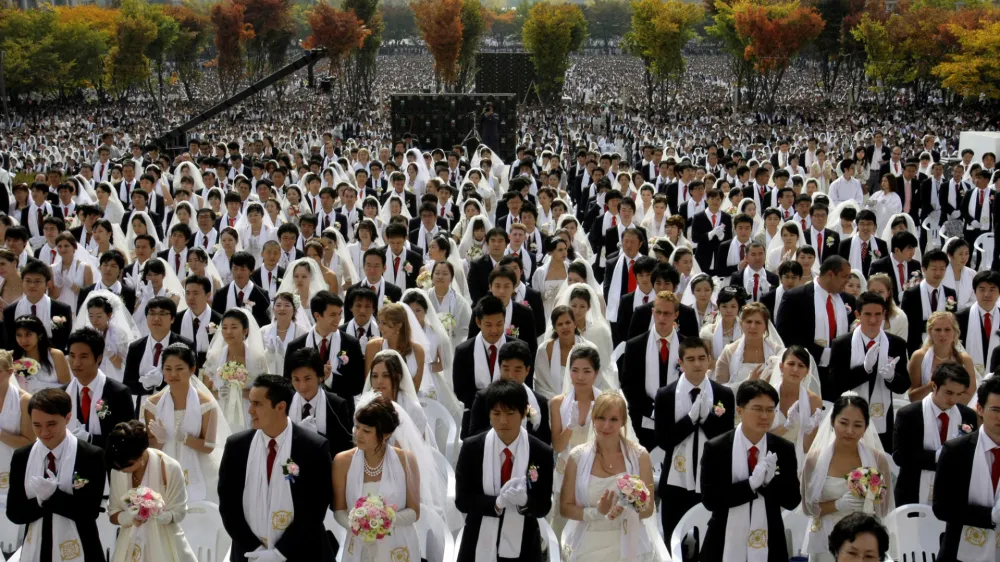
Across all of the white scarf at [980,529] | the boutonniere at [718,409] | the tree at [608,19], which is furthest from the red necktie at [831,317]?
the tree at [608,19]

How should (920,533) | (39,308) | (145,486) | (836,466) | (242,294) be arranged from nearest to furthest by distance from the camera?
(145,486)
(836,466)
(920,533)
(39,308)
(242,294)

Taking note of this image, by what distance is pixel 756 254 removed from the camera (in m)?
10.1

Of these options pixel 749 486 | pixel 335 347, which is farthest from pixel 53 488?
pixel 749 486

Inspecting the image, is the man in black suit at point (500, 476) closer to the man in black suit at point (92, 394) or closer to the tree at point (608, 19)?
the man in black suit at point (92, 394)

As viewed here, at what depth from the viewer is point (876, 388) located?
753 centimetres

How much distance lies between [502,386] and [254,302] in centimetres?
499

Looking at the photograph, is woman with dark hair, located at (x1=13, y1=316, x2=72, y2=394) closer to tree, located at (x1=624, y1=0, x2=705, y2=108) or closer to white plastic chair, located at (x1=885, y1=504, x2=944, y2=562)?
white plastic chair, located at (x1=885, y1=504, x2=944, y2=562)

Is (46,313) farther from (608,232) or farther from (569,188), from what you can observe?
(569,188)

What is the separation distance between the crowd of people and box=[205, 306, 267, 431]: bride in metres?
0.03

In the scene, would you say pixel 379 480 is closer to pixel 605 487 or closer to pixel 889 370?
pixel 605 487

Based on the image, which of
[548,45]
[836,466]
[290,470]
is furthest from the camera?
[548,45]

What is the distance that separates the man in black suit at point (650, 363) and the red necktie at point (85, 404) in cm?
342

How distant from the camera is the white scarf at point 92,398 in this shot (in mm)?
6848

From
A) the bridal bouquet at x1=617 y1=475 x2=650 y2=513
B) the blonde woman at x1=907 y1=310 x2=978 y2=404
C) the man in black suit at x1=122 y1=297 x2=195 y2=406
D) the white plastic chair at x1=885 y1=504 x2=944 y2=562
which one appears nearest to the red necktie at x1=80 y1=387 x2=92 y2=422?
the man in black suit at x1=122 y1=297 x2=195 y2=406
